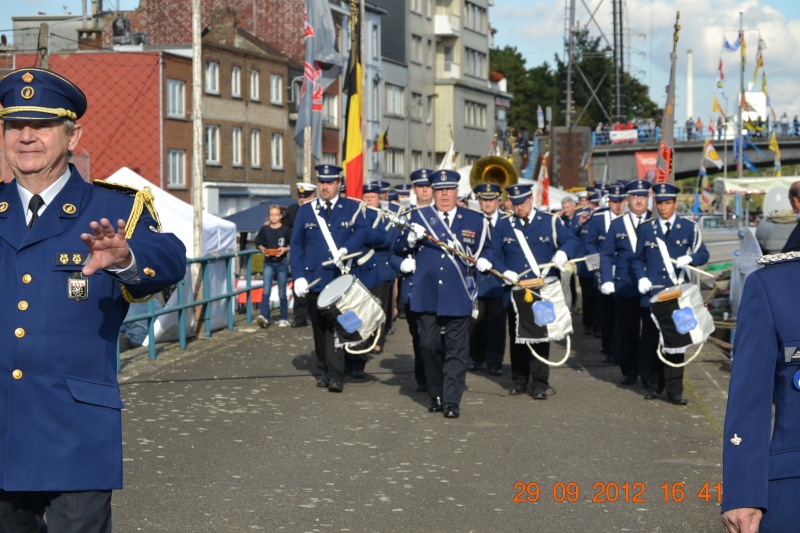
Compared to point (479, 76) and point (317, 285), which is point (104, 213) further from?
point (479, 76)

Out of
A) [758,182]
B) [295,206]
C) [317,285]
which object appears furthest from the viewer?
[758,182]

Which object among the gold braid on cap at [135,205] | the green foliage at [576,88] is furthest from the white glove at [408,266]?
the green foliage at [576,88]

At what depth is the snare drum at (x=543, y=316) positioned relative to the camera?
42.6 ft

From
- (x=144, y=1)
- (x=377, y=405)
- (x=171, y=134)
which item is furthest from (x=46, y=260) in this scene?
(x=144, y=1)

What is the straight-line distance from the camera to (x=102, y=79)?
49.8 metres

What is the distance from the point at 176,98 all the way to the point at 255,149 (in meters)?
7.41

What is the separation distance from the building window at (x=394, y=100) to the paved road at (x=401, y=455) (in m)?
63.7

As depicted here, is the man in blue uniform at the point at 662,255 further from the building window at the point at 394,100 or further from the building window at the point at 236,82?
the building window at the point at 394,100

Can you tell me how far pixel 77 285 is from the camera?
427cm

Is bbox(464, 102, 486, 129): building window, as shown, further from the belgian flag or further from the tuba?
the belgian flag

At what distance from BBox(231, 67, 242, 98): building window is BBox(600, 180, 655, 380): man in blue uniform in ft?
138

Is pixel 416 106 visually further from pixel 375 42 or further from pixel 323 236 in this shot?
pixel 323 236

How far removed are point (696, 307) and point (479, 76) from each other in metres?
84.2

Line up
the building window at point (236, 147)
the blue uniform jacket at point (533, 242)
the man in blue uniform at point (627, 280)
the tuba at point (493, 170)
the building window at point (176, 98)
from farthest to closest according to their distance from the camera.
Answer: the building window at point (236, 147), the building window at point (176, 98), the tuba at point (493, 170), the blue uniform jacket at point (533, 242), the man in blue uniform at point (627, 280)
